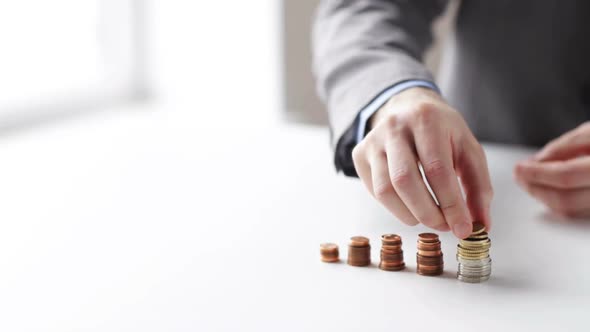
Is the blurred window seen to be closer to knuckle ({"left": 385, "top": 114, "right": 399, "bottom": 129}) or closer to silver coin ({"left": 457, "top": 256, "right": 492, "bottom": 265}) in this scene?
knuckle ({"left": 385, "top": 114, "right": 399, "bottom": 129})

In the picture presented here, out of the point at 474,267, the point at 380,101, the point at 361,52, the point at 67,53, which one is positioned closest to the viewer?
the point at 474,267

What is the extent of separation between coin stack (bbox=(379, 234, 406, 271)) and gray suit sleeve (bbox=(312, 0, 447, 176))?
24 centimetres

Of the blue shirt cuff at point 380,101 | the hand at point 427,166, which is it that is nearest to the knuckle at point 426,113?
the hand at point 427,166

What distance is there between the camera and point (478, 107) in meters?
1.55

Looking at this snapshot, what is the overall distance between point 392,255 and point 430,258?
4 centimetres

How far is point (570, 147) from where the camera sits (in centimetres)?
109

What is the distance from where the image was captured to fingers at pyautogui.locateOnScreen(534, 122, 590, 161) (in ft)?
3.57

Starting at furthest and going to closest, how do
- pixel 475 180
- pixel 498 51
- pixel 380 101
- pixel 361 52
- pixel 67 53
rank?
pixel 67 53, pixel 498 51, pixel 361 52, pixel 380 101, pixel 475 180

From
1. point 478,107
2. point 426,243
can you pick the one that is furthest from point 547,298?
point 478,107

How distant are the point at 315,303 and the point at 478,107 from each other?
0.87 m

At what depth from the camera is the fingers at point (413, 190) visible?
0.88 m

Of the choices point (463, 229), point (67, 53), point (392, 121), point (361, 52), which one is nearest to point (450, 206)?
point (463, 229)

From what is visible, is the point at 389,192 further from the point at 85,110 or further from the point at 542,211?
the point at 85,110

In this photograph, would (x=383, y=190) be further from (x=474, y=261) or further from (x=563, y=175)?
(x=563, y=175)
